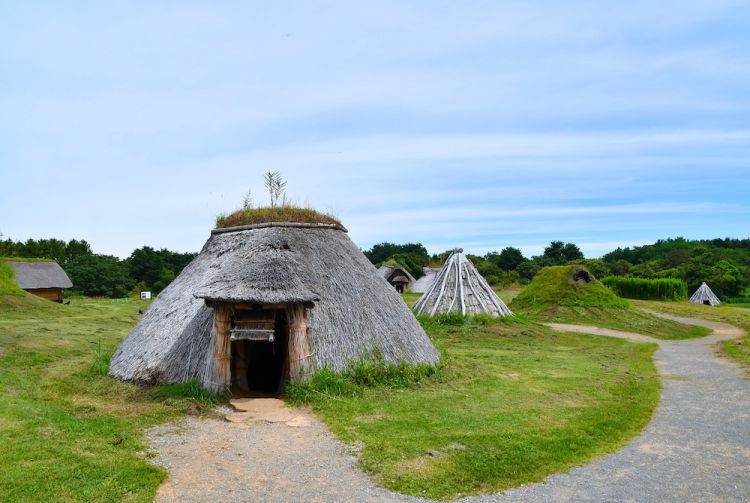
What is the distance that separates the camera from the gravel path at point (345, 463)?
5957 mm

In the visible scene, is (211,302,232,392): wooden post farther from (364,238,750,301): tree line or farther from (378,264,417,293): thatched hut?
(364,238,750,301): tree line

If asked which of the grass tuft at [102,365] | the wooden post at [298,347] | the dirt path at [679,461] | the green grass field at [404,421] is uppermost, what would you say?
the wooden post at [298,347]

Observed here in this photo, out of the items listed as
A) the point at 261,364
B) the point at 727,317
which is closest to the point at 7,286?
the point at 261,364

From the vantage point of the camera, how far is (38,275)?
3975 cm

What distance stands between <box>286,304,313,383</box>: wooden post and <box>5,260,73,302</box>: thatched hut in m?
36.3

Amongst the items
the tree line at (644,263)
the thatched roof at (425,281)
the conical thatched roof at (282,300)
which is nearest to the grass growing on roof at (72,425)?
the conical thatched roof at (282,300)

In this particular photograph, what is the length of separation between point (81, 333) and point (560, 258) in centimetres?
6142

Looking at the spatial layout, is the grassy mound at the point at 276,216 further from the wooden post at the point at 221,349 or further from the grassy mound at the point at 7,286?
the grassy mound at the point at 7,286

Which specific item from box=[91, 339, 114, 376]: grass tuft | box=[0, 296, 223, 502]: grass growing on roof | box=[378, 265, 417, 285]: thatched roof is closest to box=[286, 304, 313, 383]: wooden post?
box=[0, 296, 223, 502]: grass growing on roof

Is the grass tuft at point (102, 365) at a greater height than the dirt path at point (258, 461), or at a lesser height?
greater

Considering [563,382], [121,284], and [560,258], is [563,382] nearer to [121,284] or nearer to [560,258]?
[121,284]

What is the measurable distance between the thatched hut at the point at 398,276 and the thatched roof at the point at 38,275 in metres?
26.5

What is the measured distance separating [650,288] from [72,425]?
45.3m

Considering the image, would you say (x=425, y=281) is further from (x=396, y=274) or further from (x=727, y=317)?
(x=727, y=317)
